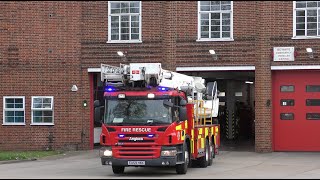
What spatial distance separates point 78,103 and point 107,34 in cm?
324

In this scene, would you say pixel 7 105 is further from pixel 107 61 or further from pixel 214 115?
pixel 214 115

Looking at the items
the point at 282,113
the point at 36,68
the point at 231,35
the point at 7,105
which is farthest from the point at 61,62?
the point at 282,113

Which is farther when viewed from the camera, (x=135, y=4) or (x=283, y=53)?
(x=135, y=4)

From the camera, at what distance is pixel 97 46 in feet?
85.3

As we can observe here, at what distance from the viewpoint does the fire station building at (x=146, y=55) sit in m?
24.5

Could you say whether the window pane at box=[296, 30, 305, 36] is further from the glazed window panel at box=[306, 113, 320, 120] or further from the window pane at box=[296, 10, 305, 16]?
the glazed window panel at box=[306, 113, 320, 120]

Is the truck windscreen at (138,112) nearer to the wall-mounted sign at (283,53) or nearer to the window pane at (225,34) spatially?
the wall-mounted sign at (283,53)

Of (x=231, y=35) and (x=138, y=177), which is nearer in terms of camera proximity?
(x=138, y=177)

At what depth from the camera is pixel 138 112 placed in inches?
637

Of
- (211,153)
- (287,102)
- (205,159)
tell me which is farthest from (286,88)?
(205,159)

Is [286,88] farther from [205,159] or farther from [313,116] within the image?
[205,159]

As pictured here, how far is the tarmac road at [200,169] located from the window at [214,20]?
4966 millimetres

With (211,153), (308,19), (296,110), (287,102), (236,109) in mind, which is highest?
(308,19)

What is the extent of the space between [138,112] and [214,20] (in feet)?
33.2
